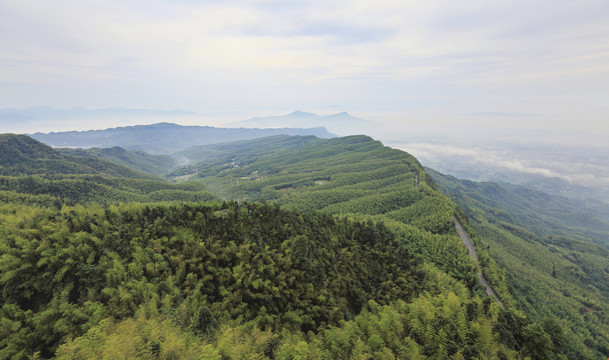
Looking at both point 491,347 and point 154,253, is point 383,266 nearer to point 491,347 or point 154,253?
point 491,347

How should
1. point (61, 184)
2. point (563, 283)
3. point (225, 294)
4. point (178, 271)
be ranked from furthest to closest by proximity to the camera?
point (61, 184) → point (563, 283) → point (178, 271) → point (225, 294)

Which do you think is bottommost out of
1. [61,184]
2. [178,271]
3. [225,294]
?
[225,294]

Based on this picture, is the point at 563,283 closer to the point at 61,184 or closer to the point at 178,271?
the point at 178,271

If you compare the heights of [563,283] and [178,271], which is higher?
[178,271]

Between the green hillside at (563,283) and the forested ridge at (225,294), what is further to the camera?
the green hillside at (563,283)

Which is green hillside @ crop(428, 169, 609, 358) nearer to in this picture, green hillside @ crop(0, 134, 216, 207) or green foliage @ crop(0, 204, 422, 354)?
green foliage @ crop(0, 204, 422, 354)

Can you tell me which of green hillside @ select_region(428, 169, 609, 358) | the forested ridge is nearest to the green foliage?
the forested ridge

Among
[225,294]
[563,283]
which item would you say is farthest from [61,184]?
[563,283]

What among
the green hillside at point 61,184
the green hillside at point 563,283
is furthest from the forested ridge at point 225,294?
the green hillside at point 61,184

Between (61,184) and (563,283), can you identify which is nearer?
(563,283)

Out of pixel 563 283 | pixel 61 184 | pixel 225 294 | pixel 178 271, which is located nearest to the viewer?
pixel 225 294

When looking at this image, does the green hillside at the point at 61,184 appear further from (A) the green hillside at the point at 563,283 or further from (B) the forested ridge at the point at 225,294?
(A) the green hillside at the point at 563,283
